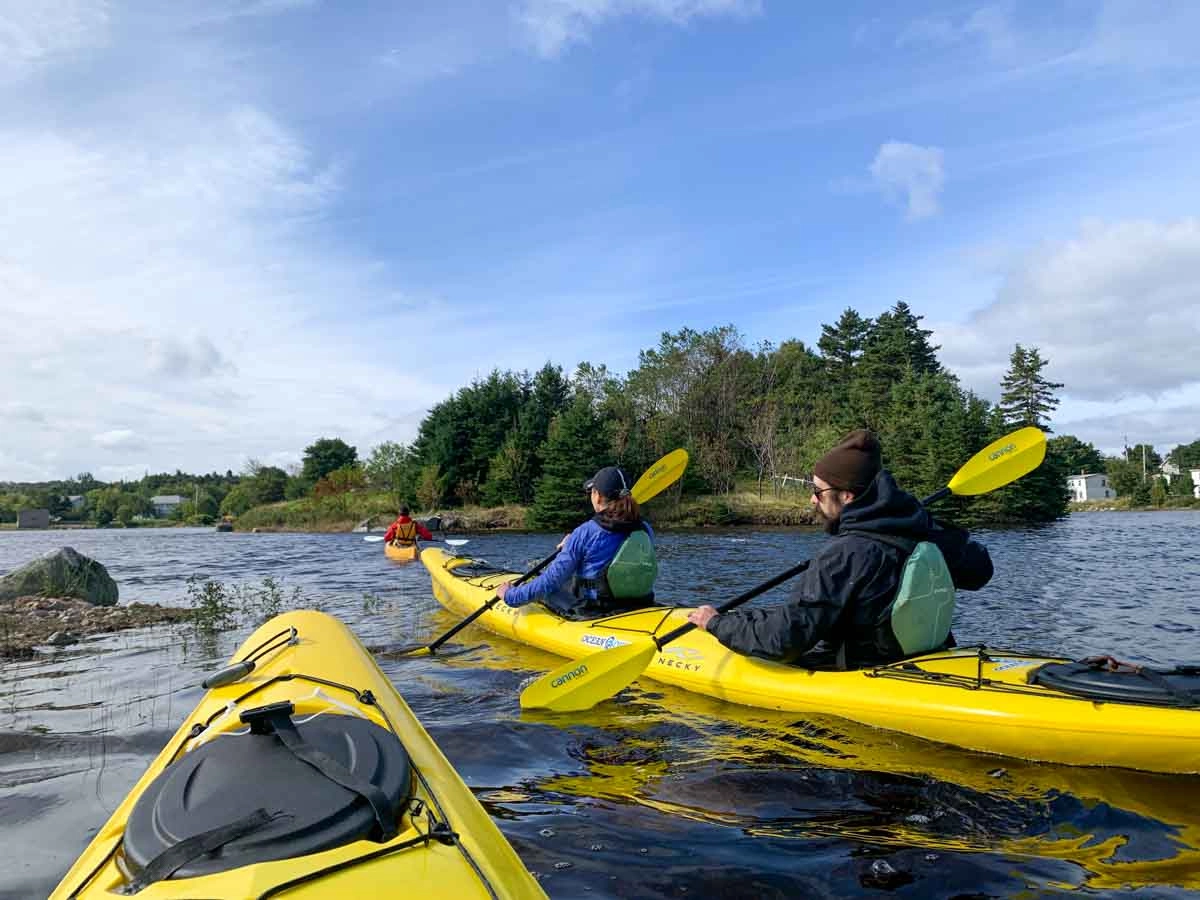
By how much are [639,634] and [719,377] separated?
112 feet

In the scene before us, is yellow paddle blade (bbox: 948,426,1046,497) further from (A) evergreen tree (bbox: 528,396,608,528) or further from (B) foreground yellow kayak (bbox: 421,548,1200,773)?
(A) evergreen tree (bbox: 528,396,608,528)

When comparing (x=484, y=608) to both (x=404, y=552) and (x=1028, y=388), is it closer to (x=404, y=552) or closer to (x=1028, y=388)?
(x=404, y=552)

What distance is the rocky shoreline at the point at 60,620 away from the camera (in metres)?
6.30

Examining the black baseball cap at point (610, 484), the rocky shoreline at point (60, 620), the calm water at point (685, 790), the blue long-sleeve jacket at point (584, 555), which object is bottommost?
the calm water at point (685, 790)

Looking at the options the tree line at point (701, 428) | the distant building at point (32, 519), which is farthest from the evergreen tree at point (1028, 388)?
the distant building at point (32, 519)

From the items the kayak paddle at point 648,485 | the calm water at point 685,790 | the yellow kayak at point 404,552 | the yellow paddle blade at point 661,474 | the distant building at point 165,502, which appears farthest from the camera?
the distant building at point 165,502

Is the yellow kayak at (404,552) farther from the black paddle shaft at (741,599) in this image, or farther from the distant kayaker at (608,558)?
the black paddle shaft at (741,599)

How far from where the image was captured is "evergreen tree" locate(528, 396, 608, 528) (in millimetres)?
28875

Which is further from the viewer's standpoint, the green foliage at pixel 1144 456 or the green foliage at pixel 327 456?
the green foliage at pixel 1144 456

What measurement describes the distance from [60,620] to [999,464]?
811 cm

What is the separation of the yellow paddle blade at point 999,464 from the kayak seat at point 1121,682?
6.66 ft

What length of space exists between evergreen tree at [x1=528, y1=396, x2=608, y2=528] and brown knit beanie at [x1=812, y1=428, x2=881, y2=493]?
79.3 feet

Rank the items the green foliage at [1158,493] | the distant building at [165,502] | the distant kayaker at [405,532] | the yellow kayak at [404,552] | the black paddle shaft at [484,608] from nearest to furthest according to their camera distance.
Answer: the black paddle shaft at [484,608] → the yellow kayak at [404,552] → the distant kayaker at [405,532] → the green foliage at [1158,493] → the distant building at [165,502]

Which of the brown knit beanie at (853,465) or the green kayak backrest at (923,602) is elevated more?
the brown knit beanie at (853,465)
